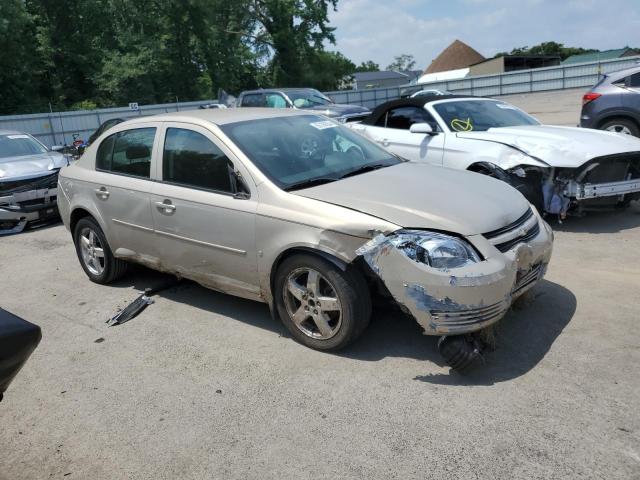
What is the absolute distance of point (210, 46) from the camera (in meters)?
43.4

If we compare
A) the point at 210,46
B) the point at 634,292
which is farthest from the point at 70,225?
the point at 210,46

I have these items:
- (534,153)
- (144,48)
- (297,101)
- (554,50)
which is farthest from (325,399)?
(554,50)

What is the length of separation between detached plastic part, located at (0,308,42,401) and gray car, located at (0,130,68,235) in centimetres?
738

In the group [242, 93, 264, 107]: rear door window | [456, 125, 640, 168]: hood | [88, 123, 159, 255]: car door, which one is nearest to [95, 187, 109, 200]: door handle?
[88, 123, 159, 255]: car door

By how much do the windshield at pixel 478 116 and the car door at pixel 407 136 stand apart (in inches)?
8.8

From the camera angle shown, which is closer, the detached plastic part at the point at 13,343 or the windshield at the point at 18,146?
the detached plastic part at the point at 13,343

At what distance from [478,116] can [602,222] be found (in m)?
2.06

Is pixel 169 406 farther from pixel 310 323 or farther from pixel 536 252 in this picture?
pixel 536 252

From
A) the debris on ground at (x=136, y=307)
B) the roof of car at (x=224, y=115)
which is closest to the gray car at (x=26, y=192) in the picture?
the debris on ground at (x=136, y=307)

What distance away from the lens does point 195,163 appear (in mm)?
4547

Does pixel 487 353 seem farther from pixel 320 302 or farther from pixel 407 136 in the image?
pixel 407 136

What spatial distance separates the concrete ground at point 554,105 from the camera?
18792 mm

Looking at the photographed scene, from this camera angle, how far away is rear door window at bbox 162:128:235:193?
14.2 feet

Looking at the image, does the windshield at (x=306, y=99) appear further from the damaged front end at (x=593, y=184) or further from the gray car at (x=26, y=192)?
the damaged front end at (x=593, y=184)
